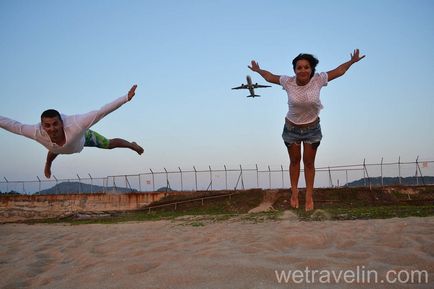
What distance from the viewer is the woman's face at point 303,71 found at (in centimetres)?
538

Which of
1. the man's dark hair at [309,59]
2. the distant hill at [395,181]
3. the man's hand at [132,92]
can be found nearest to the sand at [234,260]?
the man's hand at [132,92]

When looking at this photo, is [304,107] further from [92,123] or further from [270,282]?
[270,282]

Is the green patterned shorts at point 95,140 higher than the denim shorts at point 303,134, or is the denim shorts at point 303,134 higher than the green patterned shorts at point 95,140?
the green patterned shorts at point 95,140

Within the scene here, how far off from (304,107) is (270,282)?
358 cm

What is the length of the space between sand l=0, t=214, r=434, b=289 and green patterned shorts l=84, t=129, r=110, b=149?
2492mm

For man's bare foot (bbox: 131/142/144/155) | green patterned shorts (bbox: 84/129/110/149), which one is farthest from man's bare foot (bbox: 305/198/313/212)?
green patterned shorts (bbox: 84/129/110/149)

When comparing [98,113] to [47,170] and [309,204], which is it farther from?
[309,204]

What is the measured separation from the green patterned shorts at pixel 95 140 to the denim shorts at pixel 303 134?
10.7 ft

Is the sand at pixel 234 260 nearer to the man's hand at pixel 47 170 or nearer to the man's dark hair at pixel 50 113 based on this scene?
the man's dark hair at pixel 50 113

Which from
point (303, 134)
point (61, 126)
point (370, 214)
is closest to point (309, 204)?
point (370, 214)

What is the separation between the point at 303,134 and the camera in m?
5.53

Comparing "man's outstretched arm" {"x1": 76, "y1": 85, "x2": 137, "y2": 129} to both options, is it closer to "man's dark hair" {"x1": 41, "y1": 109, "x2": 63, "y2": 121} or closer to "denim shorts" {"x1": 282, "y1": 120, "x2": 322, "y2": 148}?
"man's dark hair" {"x1": 41, "y1": 109, "x2": 63, "y2": 121}

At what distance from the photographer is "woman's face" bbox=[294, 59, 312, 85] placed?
212 inches

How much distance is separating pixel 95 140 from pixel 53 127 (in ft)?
4.06
